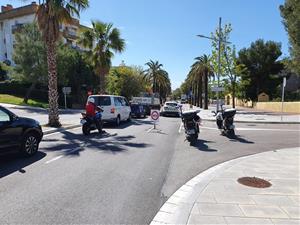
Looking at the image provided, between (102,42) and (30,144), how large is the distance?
23567 millimetres

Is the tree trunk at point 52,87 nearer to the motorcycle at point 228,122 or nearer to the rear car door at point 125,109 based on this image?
the rear car door at point 125,109

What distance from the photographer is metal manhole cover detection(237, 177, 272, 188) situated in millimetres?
6652

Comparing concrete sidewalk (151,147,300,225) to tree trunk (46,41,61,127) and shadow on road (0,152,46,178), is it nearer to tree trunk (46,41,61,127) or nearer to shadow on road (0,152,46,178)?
shadow on road (0,152,46,178)

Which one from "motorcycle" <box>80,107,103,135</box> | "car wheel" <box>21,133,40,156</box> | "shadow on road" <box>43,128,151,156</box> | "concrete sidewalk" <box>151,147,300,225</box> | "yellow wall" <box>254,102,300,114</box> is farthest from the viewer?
"yellow wall" <box>254,102,300,114</box>

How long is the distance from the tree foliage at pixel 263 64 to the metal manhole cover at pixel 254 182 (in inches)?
2084

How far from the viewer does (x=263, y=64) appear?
58719 mm

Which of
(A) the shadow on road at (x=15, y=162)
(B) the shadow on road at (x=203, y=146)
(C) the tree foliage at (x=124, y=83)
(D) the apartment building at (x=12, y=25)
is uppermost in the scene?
(D) the apartment building at (x=12, y=25)

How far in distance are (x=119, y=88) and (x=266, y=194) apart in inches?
2305

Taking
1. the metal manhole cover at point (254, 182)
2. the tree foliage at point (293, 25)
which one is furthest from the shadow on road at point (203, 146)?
the tree foliage at point (293, 25)

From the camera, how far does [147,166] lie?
338 inches

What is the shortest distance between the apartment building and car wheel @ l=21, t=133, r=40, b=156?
5337 centimetres

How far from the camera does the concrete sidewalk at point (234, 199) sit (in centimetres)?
487

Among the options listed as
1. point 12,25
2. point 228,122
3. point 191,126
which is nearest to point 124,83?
point 12,25

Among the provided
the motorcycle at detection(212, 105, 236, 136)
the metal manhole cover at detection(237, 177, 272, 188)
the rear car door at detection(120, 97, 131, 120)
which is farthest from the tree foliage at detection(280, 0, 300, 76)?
the metal manhole cover at detection(237, 177, 272, 188)
